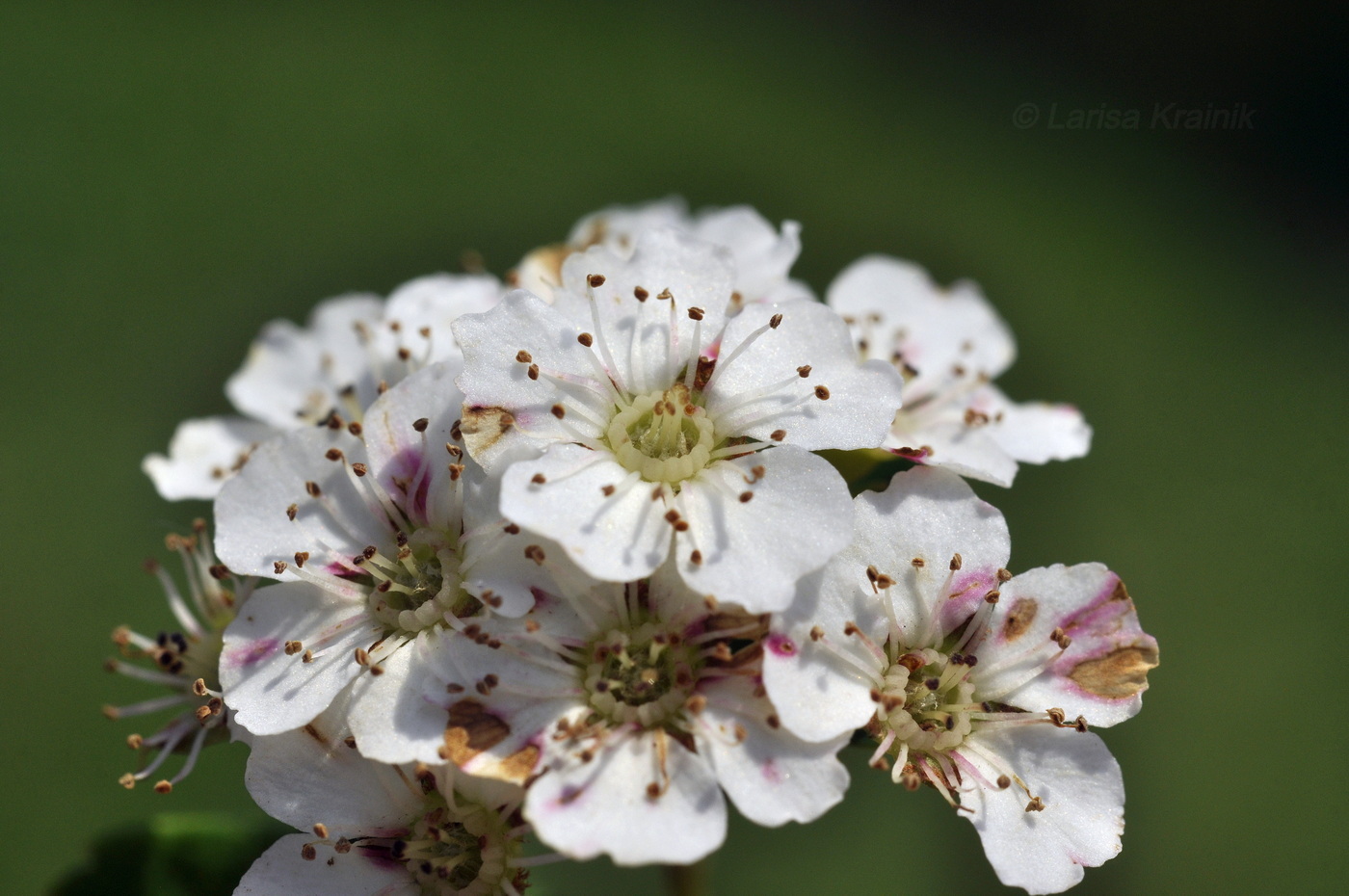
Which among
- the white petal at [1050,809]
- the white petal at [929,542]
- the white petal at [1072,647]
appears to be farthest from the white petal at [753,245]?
the white petal at [1050,809]

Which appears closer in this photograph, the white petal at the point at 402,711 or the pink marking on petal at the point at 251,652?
the white petal at the point at 402,711

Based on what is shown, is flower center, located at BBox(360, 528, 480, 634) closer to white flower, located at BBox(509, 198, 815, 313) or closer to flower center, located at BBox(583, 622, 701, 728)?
flower center, located at BBox(583, 622, 701, 728)

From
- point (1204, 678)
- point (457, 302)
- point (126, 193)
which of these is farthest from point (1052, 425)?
point (126, 193)

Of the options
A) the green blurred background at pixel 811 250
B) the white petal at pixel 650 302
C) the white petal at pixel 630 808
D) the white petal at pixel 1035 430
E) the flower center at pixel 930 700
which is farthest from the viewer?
the green blurred background at pixel 811 250

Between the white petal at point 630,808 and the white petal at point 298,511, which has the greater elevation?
the white petal at point 298,511

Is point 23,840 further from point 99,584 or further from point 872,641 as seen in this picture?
point 872,641

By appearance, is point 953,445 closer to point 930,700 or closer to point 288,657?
point 930,700

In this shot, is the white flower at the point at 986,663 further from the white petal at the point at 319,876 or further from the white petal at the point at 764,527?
the white petal at the point at 319,876
